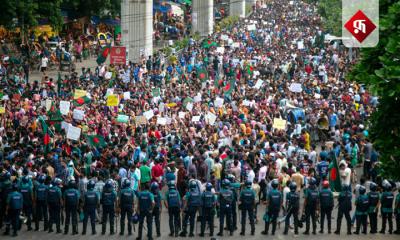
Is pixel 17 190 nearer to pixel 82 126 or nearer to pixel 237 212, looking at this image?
pixel 237 212

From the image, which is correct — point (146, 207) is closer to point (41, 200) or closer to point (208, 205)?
point (208, 205)

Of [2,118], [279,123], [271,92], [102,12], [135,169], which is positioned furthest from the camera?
[102,12]

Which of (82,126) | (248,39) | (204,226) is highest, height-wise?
(248,39)

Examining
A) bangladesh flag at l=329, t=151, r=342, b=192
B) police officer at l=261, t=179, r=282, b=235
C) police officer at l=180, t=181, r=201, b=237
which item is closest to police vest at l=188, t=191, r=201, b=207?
police officer at l=180, t=181, r=201, b=237

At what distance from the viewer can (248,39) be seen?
57.2 m

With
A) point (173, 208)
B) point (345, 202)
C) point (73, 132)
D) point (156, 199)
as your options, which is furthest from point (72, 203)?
point (345, 202)

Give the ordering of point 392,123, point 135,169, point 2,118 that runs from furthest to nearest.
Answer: point 2,118 < point 135,169 < point 392,123

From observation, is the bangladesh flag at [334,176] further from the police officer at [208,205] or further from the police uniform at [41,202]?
the police uniform at [41,202]

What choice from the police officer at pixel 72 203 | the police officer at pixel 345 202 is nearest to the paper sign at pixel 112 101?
the police officer at pixel 72 203

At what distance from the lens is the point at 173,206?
20938 mm

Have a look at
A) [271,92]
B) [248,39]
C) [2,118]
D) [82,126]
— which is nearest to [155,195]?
[82,126]

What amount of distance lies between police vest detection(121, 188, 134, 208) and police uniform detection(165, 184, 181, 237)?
2.42ft

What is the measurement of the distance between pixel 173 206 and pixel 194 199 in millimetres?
454

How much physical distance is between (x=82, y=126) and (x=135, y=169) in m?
6.18
